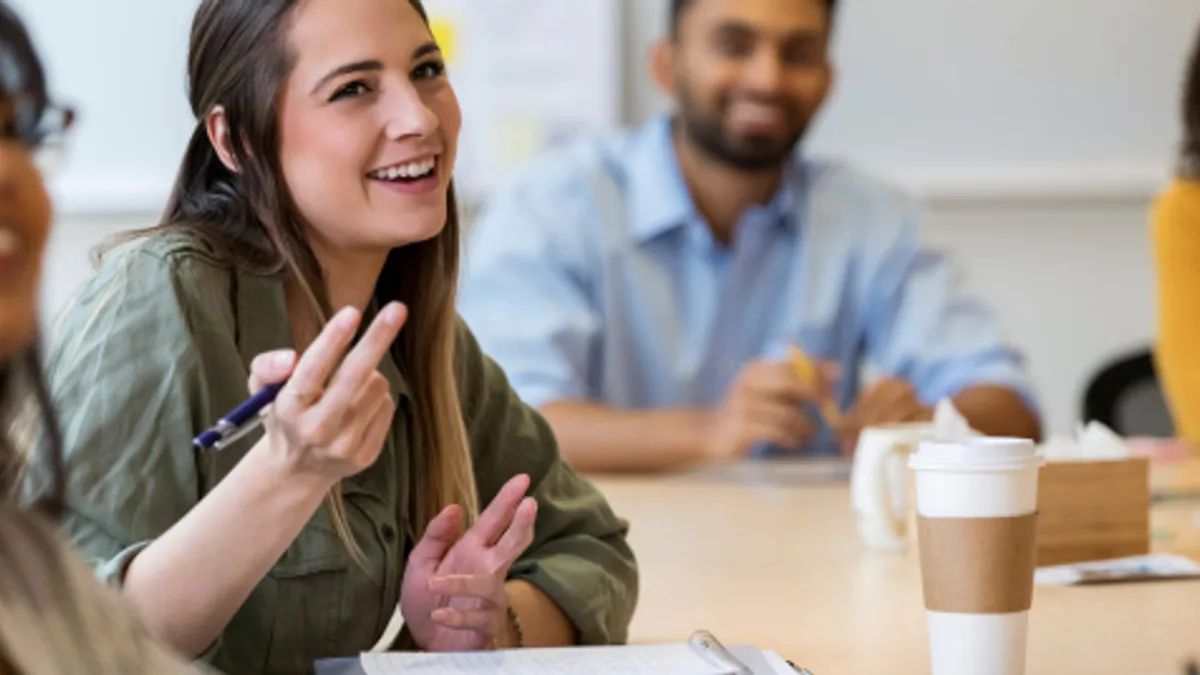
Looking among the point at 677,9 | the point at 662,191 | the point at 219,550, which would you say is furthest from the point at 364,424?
the point at 677,9

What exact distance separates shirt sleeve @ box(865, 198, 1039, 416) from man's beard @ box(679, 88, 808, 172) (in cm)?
26

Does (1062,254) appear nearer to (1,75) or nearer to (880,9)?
(880,9)

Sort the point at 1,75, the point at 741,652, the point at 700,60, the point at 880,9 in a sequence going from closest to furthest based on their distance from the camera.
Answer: the point at 1,75
the point at 741,652
the point at 700,60
the point at 880,9

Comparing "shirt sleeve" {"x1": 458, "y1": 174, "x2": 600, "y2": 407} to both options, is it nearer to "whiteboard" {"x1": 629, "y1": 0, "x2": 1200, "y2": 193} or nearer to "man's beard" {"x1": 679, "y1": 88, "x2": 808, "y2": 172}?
"man's beard" {"x1": 679, "y1": 88, "x2": 808, "y2": 172}

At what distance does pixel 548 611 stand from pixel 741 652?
0.74 ft

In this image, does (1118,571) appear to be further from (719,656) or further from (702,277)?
(702,277)

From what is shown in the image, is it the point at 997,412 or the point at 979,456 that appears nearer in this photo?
the point at 979,456

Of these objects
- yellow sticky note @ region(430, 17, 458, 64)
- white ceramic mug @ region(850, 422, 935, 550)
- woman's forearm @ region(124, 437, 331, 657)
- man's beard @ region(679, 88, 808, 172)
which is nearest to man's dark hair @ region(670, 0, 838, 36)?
man's beard @ region(679, 88, 808, 172)

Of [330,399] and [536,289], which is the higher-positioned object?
[330,399]

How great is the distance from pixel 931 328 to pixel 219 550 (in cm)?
200

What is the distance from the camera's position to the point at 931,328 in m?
2.85

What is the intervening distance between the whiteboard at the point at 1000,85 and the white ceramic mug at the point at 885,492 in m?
1.87

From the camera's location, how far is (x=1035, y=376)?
3.67 metres

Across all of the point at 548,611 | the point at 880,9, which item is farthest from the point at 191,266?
the point at 880,9
